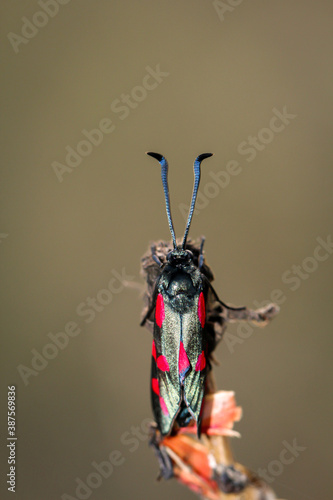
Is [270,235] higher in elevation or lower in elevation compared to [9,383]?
higher

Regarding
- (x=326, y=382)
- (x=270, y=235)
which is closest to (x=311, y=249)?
(x=270, y=235)

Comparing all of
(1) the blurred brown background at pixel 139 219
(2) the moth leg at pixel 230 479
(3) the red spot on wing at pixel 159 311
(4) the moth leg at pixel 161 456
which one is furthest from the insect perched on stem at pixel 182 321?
(1) the blurred brown background at pixel 139 219

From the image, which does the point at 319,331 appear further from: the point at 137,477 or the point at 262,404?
the point at 137,477

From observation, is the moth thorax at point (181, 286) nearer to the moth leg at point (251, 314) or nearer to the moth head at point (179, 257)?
the moth head at point (179, 257)

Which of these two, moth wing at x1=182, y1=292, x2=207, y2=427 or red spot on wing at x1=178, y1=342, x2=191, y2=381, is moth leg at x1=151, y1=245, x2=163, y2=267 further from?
red spot on wing at x1=178, y1=342, x2=191, y2=381

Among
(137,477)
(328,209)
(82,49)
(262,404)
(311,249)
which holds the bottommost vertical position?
(137,477)

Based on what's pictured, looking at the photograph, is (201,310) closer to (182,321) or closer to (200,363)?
(182,321)
